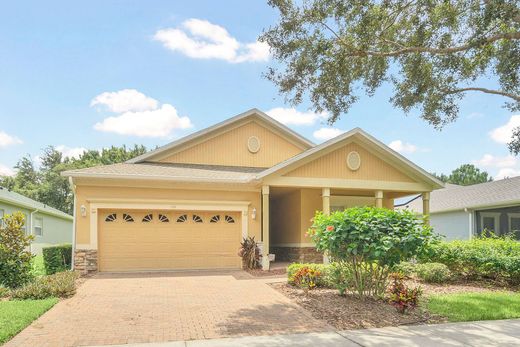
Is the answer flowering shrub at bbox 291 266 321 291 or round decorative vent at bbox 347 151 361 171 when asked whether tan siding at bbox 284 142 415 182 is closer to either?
round decorative vent at bbox 347 151 361 171

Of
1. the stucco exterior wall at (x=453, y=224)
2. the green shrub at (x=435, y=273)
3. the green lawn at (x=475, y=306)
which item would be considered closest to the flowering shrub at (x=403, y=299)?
the green lawn at (x=475, y=306)

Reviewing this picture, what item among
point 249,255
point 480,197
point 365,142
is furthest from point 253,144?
point 480,197

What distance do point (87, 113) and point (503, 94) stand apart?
19.0 metres

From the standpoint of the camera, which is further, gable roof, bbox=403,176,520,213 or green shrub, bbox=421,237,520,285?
gable roof, bbox=403,176,520,213

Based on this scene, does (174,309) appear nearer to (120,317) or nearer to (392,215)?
(120,317)

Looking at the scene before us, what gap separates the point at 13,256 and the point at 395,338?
925 centimetres

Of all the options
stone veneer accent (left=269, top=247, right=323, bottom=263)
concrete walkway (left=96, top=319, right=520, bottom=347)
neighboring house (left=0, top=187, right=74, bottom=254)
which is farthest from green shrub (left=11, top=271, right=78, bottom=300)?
neighboring house (left=0, top=187, right=74, bottom=254)

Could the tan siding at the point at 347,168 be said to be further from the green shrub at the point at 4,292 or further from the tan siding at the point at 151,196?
the green shrub at the point at 4,292

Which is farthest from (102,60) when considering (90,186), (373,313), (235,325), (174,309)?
(373,313)

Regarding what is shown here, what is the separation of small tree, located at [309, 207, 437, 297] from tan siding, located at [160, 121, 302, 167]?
9333 millimetres

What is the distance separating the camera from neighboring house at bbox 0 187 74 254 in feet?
65.8

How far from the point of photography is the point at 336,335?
21.5 ft

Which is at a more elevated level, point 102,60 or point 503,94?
point 102,60

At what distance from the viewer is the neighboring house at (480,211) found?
67.5 feet
